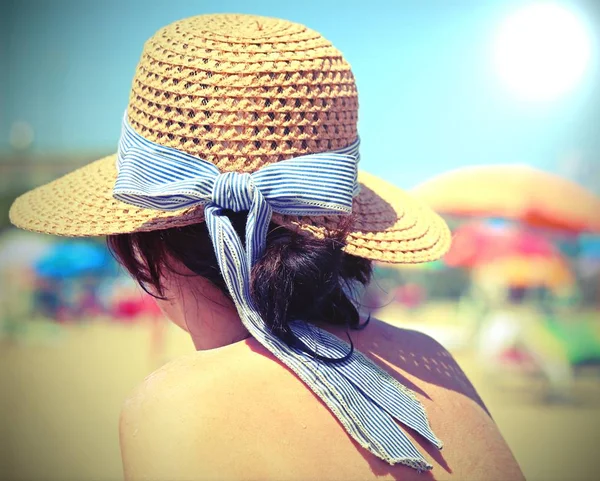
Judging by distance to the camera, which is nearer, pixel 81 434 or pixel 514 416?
pixel 81 434

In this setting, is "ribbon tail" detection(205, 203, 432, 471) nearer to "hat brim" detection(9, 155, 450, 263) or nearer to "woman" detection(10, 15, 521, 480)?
"woman" detection(10, 15, 521, 480)

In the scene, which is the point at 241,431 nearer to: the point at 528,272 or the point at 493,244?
the point at 528,272

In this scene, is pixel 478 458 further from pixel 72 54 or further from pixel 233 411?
pixel 72 54

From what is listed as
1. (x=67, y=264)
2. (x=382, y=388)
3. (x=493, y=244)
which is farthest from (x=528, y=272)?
(x=382, y=388)

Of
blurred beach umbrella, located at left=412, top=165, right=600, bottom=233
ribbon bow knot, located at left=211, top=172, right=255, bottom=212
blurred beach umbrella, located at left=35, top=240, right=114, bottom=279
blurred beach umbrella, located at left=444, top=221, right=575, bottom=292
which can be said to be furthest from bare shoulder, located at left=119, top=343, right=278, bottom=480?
blurred beach umbrella, located at left=35, top=240, right=114, bottom=279

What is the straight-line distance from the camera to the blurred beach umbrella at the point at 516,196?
8.04 meters

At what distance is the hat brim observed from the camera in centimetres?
125

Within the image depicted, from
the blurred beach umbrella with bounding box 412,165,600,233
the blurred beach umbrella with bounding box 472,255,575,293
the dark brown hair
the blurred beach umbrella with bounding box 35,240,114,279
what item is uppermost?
the dark brown hair

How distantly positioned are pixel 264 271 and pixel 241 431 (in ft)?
0.84

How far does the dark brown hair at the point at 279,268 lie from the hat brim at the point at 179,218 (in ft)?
0.13

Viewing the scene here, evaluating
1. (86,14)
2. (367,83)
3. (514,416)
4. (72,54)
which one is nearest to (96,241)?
(72,54)

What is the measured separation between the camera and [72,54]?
13.2 m

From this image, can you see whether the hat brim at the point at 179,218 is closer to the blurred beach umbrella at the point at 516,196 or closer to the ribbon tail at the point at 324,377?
the ribbon tail at the point at 324,377

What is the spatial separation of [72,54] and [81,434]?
938 centimetres
